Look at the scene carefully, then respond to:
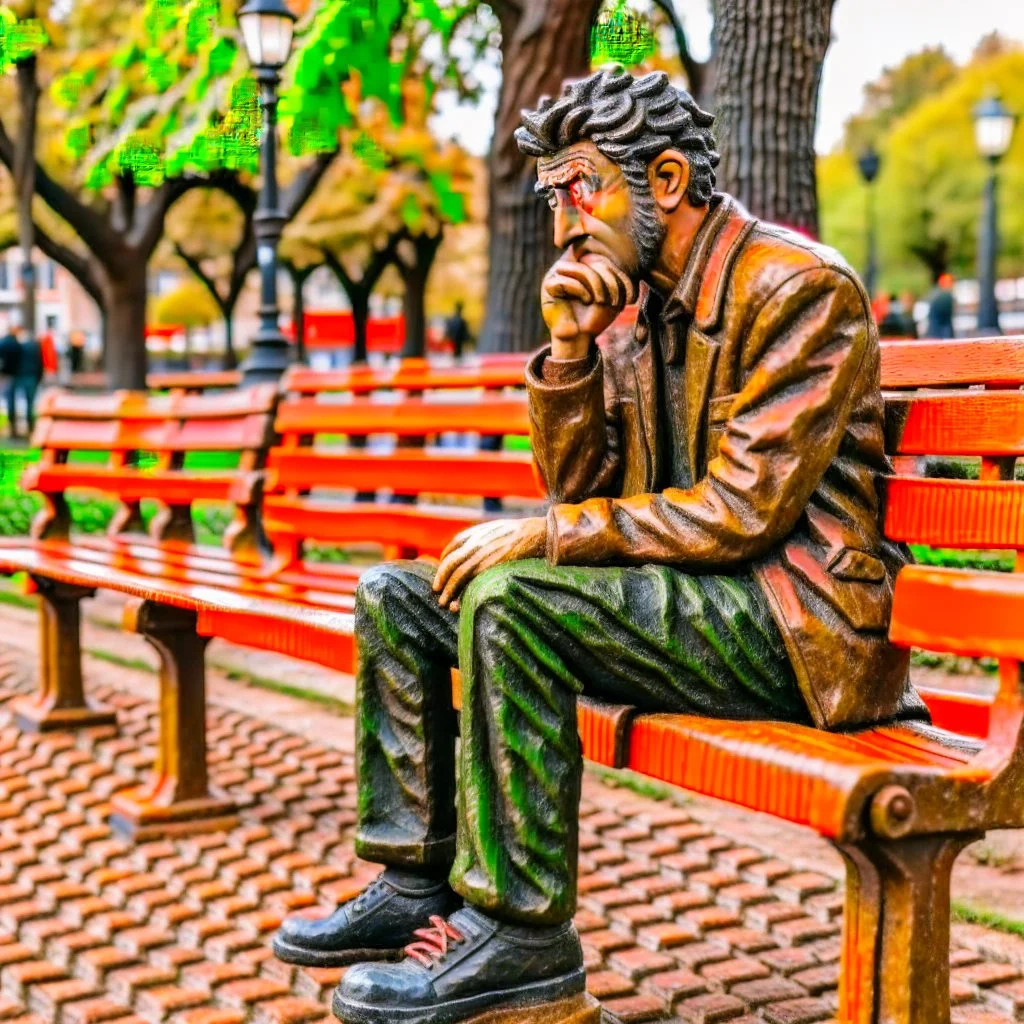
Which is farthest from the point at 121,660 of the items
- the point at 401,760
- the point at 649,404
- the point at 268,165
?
the point at 268,165

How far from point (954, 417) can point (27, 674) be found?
17.7 ft

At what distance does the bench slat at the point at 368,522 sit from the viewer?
15.3 feet

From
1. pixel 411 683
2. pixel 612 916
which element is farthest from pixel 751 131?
pixel 411 683

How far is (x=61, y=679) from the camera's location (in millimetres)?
6145

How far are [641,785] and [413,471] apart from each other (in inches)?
49.7

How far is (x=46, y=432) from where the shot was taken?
272 inches

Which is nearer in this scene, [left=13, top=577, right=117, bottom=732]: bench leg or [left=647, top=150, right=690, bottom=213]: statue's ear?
[left=647, top=150, right=690, bottom=213]: statue's ear

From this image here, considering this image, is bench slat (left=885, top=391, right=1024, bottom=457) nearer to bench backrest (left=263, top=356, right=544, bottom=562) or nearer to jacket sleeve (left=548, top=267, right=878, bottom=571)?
jacket sleeve (left=548, top=267, right=878, bottom=571)

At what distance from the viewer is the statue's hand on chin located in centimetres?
282

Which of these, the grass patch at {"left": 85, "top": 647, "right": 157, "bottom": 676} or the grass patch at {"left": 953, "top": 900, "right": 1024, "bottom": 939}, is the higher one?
the grass patch at {"left": 953, "top": 900, "right": 1024, "bottom": 939}

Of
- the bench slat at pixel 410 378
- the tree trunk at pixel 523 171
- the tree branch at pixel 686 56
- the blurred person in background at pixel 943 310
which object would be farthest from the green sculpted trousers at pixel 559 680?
the blurred person in background at pixel 943 310

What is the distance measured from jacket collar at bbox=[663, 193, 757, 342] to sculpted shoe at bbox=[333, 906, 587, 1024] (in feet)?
3.64

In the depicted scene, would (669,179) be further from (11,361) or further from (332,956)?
(11,361)

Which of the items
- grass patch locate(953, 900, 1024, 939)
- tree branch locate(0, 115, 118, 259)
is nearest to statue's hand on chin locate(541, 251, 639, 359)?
grass patch locate(953, 900, 1024, 939)
